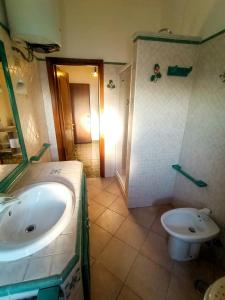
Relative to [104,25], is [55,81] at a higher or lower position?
lower

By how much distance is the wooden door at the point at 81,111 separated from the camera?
4.57m

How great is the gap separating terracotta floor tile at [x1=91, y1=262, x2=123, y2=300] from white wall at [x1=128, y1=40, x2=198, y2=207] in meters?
0.90

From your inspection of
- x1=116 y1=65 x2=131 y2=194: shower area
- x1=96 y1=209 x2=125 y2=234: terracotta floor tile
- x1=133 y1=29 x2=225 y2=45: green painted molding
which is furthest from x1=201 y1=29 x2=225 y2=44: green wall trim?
x1=96 y1=209 x2=125 y2=234: terracotta floor tile

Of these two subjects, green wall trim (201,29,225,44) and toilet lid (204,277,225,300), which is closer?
toilet lid (204,277,225,300)

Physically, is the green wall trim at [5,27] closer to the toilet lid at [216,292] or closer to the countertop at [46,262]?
the countertop at [46,262]

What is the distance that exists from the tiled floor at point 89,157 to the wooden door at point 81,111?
32 centimetres

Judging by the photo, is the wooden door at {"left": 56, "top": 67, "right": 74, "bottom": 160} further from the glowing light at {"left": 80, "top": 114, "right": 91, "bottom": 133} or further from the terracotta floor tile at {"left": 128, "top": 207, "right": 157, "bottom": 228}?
the glowing light at {"left": 80, "top": 114, "right": 91, "bottom": 133}

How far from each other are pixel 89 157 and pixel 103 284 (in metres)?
2.82

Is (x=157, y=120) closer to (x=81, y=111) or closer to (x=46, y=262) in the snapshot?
(x=46, y=262)

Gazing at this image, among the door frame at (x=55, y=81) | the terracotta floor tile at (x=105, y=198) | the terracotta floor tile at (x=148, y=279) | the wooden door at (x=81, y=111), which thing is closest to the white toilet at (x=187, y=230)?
the terracotta floor tile at (x=148, y=279)

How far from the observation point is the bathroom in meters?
0.79

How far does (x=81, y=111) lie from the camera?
187 inches

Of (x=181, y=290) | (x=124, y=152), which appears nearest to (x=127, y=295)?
(x=181, y=290)

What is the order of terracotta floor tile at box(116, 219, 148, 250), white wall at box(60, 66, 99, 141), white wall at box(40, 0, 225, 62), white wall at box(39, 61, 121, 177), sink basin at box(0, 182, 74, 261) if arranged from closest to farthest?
sink basin at box(0, 182, 74, 261) < terracotta floor tile at box(116, 219, 148, 250) < white wall at box(40, 0, 225, 62) < white wall at box(39, 61, 121, 177) < white wall at box(60, 66, 99, 141)
